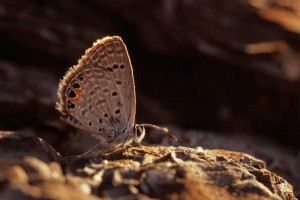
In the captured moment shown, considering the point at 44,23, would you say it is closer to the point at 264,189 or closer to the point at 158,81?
the point at 158,81

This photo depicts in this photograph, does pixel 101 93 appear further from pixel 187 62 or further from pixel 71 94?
pixel 187 62

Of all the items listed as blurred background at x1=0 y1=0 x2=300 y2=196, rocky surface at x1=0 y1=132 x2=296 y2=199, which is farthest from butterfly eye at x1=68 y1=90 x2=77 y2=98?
blurred background at x1=0 y1=0 x2=300 y2=196

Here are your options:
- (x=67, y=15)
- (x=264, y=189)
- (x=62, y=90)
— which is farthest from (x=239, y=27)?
(x=264, y=189)

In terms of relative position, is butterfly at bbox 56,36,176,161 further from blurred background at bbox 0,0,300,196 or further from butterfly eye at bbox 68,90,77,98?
blurred background at bbox 0,0,300,196

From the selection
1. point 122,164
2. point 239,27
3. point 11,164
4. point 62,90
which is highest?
point 239,27

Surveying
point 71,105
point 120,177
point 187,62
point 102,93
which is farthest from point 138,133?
point 187,62

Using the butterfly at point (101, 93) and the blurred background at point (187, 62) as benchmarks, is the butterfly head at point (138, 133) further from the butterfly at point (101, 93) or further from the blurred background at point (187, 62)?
the blurred background at point (187, 62)
